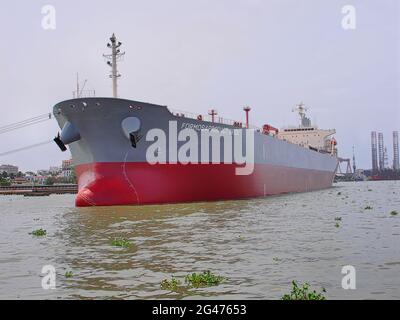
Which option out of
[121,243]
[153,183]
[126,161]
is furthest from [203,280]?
[153,183]

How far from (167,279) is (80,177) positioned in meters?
21.6

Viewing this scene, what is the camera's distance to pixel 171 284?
23.7 feet

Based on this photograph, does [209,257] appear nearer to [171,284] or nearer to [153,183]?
[171,284]

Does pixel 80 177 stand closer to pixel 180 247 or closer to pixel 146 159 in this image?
pixel 146 159

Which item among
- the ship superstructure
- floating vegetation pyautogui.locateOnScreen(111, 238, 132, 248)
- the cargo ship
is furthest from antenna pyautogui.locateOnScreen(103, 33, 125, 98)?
the ship superstructure

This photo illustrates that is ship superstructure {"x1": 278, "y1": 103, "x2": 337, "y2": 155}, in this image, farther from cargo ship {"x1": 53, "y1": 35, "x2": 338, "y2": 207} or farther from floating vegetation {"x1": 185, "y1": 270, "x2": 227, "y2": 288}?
floating vegetation {"x1": 185, "y1": 270, "x2": 227, "y2": 288}

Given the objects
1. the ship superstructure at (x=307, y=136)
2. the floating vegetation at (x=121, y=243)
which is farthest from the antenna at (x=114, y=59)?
the ship superstructure at (x=307, y=136)

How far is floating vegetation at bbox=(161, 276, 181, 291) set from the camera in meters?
7.09

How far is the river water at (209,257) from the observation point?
6.98 meters

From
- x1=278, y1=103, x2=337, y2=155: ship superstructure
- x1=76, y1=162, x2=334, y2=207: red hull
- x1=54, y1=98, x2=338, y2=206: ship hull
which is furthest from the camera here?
x1=278, y1=103, x2=337, y2=155: ship superstructure

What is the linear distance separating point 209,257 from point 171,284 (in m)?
2.62

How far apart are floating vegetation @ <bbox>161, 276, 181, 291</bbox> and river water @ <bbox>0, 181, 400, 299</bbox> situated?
179mm

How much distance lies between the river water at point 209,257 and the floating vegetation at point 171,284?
0.59 feet
